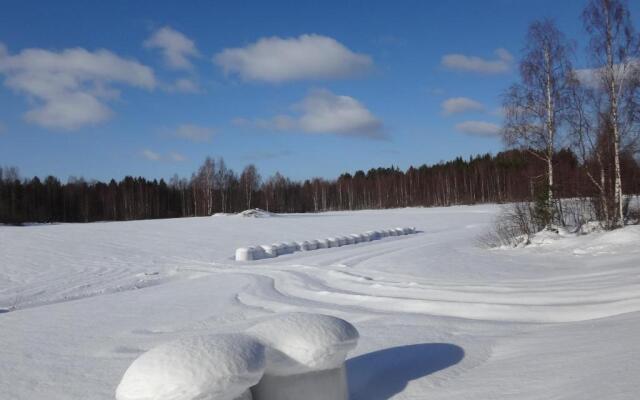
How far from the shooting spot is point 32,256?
1534 cm

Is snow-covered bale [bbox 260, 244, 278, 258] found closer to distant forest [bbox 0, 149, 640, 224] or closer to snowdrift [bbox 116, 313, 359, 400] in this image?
snowdrift [bbox 116, 313, 359, 400]

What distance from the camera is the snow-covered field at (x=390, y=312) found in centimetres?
396

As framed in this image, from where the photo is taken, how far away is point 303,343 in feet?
10.9

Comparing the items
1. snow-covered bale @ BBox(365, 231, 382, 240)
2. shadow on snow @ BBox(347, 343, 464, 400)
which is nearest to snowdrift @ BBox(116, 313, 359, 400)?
shadow on snow @ BBox(347, 343, 464, 400)


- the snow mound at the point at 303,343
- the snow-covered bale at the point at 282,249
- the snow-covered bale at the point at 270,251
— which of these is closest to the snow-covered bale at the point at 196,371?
the snow mound at the point at 303,343

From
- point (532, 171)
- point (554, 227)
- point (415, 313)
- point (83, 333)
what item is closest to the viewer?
point (83, 333)

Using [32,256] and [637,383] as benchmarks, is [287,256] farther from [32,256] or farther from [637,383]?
[637,383]

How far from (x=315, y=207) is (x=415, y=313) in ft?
207

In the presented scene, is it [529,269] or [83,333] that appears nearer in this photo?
[83,333]

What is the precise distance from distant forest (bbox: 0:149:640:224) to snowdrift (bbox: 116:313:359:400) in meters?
46.1

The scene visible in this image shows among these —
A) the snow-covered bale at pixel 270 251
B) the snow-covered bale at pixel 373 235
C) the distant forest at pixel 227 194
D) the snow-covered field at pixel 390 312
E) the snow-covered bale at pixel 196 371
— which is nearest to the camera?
the snow-covered bale at pixel 196 371

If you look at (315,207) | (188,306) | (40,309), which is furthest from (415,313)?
(315,207)

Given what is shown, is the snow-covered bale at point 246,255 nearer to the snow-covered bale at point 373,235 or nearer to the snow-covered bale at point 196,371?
the snow-covered bale at point 373,235

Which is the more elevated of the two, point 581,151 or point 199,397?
point 581,151
